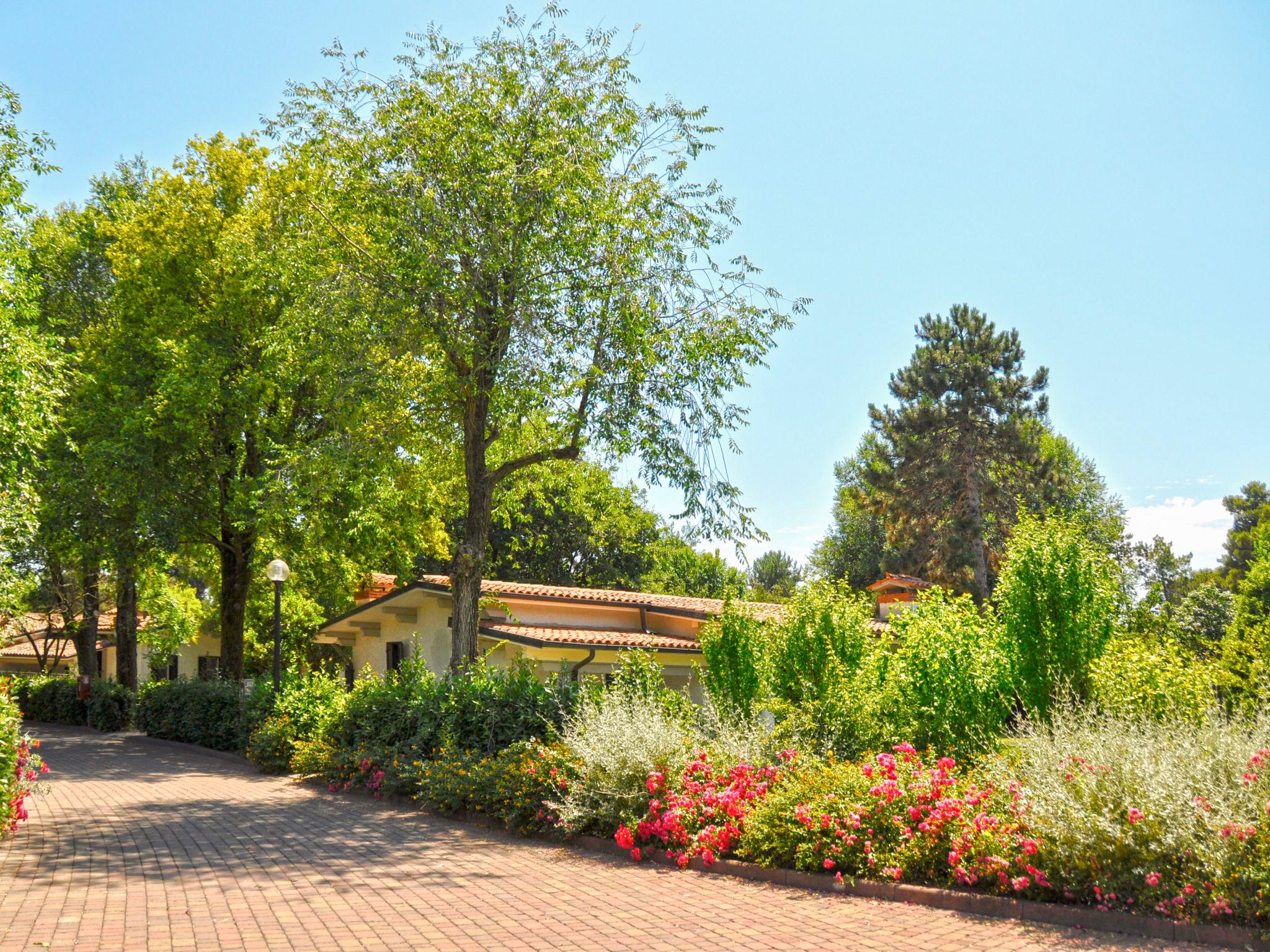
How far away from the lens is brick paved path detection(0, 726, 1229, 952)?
6.48 m

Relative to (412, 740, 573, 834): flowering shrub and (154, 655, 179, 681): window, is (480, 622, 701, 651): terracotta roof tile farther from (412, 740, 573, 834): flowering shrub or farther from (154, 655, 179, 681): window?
(154, 655, 179, 681): window

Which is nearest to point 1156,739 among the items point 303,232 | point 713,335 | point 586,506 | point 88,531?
point 713,335

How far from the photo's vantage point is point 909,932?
21.5ft

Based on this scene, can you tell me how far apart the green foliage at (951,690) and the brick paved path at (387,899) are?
4.30 m

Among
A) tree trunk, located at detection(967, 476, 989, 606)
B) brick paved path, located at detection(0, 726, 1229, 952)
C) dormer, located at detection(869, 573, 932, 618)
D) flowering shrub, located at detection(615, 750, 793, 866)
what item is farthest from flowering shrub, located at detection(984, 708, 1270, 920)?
tree trunk, located at detection(967, 476, 989, 606)

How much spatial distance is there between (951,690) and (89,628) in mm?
34518

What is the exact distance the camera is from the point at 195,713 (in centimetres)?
2369

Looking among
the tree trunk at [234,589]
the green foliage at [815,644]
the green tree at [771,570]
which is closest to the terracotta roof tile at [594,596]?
the tree trunk at [234,589]

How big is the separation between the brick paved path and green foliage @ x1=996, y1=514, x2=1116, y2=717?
4.78 m

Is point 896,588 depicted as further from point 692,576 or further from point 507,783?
point 507,783

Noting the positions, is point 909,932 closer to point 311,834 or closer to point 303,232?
point 311,834

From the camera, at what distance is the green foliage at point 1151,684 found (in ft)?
34.0

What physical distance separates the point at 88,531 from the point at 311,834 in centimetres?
1626

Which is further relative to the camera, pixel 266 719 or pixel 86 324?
pixel 86 324
